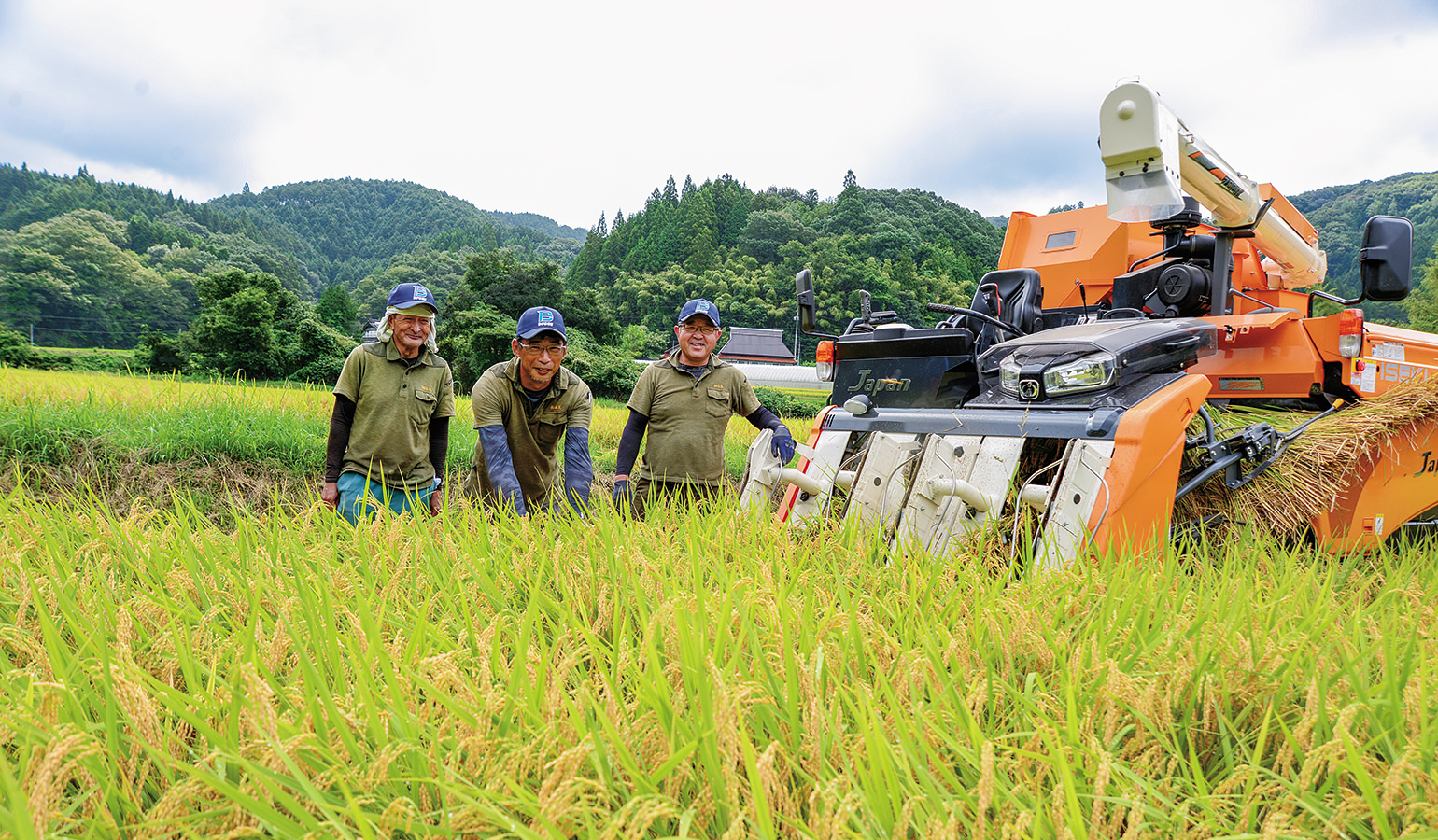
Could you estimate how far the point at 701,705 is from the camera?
1.26m

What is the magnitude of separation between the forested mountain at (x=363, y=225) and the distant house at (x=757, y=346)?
154 feet

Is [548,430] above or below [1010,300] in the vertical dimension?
below

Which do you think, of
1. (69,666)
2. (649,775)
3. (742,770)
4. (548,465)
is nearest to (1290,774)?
(742,770)

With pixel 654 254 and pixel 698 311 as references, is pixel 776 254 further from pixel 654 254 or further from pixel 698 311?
pixel 698 311

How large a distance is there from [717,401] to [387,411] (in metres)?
1.88

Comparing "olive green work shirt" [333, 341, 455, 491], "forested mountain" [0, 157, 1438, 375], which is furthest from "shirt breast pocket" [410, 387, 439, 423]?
"forested mountain" [0, 157, 1438, 375]

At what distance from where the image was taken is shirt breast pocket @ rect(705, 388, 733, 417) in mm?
4562

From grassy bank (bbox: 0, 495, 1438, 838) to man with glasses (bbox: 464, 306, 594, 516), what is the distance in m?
1.79

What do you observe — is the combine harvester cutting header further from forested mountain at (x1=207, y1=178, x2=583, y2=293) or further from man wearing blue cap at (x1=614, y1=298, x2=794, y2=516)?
forested mountain at (x1=207, y1=178, x2=583, y2=293)

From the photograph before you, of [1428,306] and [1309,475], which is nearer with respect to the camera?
[1309,475]

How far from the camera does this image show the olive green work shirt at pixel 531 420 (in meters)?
4.25

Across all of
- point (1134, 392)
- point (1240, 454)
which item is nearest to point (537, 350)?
point (1134, 392)

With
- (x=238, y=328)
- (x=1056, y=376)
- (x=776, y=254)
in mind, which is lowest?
(x=1056, y=376)

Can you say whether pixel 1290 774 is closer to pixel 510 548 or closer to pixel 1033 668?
pixel 1033 668
